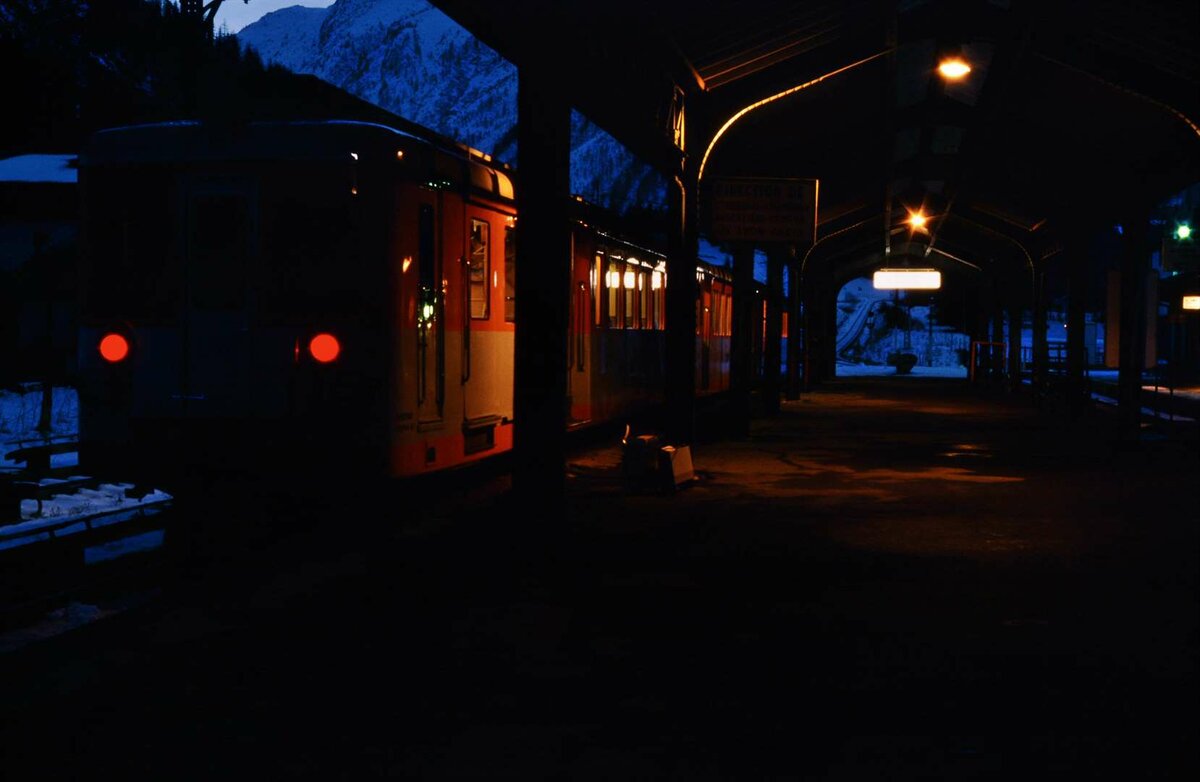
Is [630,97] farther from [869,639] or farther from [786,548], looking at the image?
[869,639]

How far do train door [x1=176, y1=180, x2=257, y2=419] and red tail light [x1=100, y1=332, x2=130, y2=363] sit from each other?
0.43 metres

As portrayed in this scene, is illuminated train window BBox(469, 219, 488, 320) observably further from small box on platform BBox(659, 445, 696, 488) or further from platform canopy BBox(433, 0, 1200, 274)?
small box on platform BBox(659, 445, 696, 488)

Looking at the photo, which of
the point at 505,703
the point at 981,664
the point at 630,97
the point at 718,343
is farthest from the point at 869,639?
the point at 718,343

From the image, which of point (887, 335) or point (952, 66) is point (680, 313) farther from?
point (887, 335)

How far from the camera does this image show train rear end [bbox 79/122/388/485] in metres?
9.71

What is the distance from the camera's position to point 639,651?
6.51 m

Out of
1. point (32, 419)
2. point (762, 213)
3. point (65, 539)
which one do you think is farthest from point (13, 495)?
point (32, 419)

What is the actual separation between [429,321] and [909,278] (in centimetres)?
3556

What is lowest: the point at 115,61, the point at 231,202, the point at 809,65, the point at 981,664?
the point at 981,664

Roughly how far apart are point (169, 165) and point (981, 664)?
6.50 m

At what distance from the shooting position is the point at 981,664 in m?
6.29

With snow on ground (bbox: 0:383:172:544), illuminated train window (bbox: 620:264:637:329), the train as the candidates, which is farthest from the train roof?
illuminated train window (bbox: 620:264:637:329)

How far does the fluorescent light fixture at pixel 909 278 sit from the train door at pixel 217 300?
3631 cm

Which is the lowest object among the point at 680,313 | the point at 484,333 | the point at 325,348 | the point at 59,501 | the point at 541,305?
the point at 59,501
